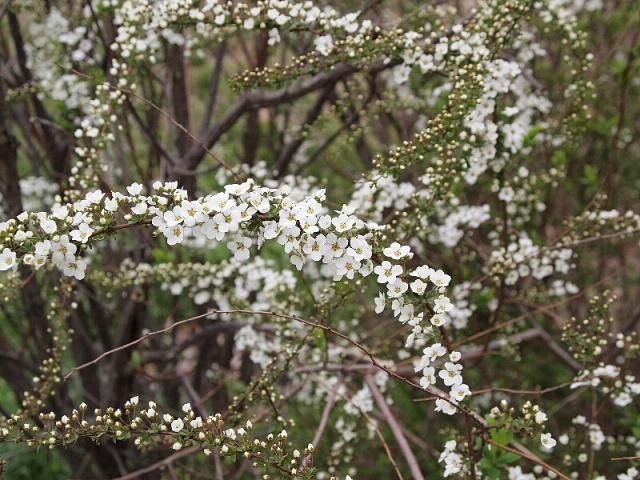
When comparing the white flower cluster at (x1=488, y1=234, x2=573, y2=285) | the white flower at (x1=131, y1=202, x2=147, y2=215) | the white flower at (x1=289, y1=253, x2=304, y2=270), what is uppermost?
the white flower cluster at (x1=488, y1=234, x2=573, y2=285)

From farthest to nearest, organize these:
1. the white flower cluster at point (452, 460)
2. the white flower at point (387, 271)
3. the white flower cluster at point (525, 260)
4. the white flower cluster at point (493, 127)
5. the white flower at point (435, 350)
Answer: the white flower cluster at point (525, 260)
the white flower cluster at point (493, 127)
the white flower cluster at point (452, 460)
the white flower at point (435, 350)
the white flower at point (387, 271)

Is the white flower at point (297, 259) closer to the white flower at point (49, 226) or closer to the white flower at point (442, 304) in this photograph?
the white flower at point (442, 304)

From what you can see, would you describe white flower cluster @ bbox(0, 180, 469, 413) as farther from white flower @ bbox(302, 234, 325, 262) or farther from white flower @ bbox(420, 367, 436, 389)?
white flower @ bbox(420, 367, 436, 389)

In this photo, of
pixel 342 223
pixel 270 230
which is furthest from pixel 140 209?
pixel 342 223

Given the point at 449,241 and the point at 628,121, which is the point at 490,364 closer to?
the point at 449,241

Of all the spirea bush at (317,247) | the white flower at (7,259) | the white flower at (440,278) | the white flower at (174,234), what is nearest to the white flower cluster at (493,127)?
the spirea bush at (317,247)

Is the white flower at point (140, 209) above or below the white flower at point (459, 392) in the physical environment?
above

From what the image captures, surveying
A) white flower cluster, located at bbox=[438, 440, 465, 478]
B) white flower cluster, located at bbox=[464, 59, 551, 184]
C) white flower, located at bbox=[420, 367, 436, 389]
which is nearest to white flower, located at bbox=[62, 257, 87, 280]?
white flower, located at bbox=[420, 367, 436, 389]
